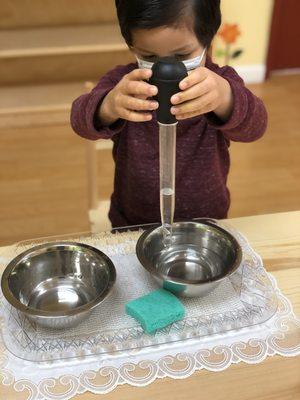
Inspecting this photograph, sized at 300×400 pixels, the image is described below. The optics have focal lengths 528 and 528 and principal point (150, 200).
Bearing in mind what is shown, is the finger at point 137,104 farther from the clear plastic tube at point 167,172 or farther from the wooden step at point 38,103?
the wooden step at point 38,103

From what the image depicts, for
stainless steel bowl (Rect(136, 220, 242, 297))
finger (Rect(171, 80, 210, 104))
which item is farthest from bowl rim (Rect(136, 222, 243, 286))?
finger (Rect(171, 80, 210, 104))

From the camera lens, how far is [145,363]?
2.12 feet

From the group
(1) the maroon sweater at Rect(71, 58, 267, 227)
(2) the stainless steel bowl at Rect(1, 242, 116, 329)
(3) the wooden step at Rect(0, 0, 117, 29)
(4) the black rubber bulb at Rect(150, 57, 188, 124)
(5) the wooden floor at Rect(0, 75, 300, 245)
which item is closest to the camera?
(4) the black rubber bulb at Rect(150, 57, 188, 124)

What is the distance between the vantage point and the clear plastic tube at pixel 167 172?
685 millimetres

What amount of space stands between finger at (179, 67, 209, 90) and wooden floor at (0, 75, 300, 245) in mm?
1326

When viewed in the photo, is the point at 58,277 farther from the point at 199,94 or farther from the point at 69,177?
the point at 69,177

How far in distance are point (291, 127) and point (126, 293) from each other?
2109 millimetres

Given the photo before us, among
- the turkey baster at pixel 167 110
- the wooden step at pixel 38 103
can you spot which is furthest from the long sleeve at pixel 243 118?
the wooden step at pixel 38 103

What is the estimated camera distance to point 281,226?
0.91m

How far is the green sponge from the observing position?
2.20 feet

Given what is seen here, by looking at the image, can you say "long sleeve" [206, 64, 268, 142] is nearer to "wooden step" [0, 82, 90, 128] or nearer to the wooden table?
the wooden table

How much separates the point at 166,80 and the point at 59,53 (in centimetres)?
160

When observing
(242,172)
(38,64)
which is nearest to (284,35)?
(242,172)

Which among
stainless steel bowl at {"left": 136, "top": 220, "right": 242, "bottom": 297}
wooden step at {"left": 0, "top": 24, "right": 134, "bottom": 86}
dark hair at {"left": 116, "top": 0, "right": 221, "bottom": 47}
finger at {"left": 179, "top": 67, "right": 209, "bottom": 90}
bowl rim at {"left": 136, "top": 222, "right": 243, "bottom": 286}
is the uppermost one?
dark hair at {"left": 116, "top": 0, "right": 221, "bottom": 47}
